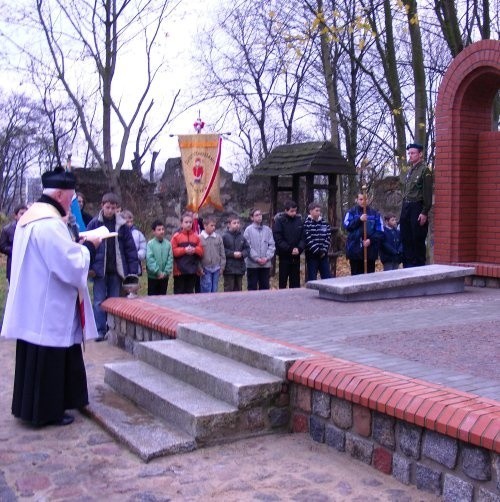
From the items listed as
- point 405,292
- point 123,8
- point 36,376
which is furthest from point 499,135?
point 123,8

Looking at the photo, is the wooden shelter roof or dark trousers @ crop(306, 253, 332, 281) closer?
dark trousers @ crop(306, 253, 332, 281)

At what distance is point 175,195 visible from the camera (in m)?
22.5

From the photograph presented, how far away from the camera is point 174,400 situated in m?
5.68

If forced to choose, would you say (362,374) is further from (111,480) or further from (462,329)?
(462,329)

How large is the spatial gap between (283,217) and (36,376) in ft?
21.4

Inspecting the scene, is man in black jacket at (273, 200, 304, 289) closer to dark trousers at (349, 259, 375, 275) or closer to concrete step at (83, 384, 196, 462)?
dark trousers at (349, 259, 375, 275)

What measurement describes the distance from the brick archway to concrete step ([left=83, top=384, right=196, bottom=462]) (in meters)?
5.98

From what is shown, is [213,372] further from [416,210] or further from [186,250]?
[416,210]

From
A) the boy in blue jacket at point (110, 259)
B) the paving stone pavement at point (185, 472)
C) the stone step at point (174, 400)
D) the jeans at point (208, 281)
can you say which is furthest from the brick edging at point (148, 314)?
the jeans at point (208, 281)

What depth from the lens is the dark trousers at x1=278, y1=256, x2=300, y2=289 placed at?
11945 millimetres

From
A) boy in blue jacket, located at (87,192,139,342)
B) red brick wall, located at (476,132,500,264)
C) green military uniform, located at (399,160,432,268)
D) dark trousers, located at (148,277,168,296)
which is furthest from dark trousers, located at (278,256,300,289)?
boy in blue jacket, located at (87,192,139,342)

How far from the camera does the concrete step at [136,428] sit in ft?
17.1

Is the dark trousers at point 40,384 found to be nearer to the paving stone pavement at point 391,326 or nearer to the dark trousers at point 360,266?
the paving stone pavement at point 391,326

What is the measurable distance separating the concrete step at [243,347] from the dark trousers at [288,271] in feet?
15.7
